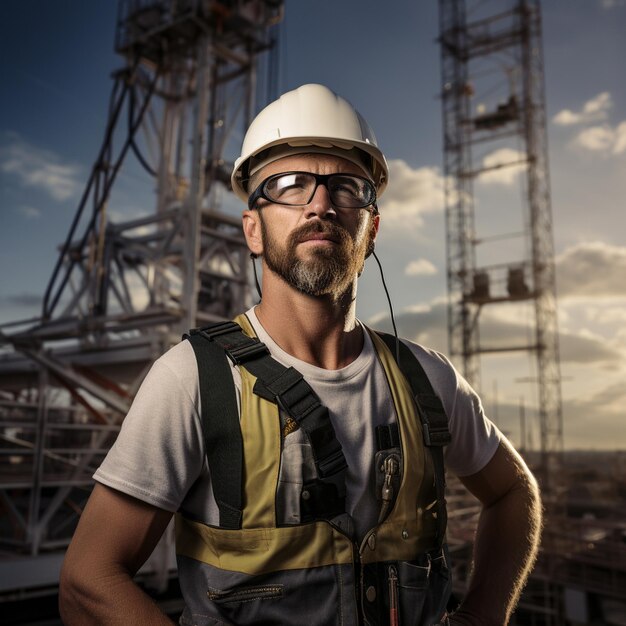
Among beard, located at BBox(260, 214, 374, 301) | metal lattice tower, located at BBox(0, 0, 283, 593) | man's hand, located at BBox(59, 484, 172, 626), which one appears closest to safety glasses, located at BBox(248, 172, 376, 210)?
beard, located at BBox(260, 214, 374, 301)

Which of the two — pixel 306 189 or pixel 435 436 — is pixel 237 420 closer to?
pixel 435 436

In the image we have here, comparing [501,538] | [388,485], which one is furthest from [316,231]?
[501,538]

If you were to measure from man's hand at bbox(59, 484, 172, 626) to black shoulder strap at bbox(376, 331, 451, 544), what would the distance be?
910 mm

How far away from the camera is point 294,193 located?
2260 millimetres

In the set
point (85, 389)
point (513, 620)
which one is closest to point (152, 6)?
point (85, 389)

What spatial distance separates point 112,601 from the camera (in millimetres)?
1651

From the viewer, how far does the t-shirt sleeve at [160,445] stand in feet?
5.70

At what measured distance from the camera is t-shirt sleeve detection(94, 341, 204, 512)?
5.70 ft

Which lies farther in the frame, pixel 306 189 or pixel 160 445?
pixel 306 189

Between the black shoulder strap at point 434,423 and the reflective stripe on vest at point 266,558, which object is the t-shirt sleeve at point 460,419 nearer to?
the black shoulder strap at point 434,423

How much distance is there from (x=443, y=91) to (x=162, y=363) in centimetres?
3610

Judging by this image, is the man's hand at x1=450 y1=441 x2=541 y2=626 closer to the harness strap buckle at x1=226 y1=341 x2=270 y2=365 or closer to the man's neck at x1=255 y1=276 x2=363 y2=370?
the man's neck at x1=255 y1=276 x2=363 y2=370

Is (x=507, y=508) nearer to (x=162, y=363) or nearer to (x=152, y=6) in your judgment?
(x=162, y=363)

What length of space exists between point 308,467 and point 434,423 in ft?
1.67
